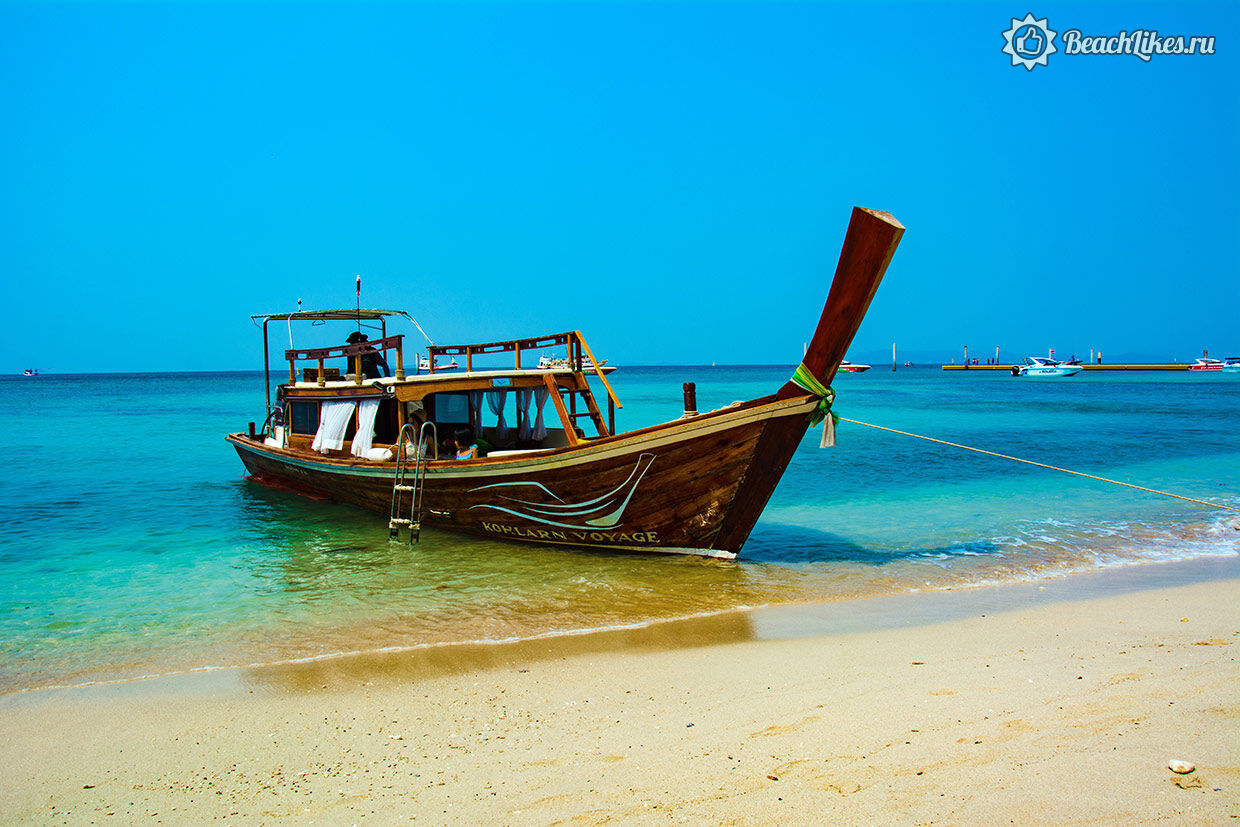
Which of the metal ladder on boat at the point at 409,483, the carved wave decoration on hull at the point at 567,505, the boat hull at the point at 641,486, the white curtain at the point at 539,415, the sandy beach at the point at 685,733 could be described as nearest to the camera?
the sandy beach at the point at 685,733

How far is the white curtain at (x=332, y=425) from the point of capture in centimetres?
1221

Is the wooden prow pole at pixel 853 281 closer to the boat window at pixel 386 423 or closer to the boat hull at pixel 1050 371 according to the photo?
the boat window at pixel 386 423

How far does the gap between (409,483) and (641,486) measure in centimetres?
385

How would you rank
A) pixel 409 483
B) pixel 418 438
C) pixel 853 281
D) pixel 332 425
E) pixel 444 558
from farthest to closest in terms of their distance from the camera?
pixel 332 425
pixel 418 438
pixel 409 483
pixel 444 558
pixel 853 281

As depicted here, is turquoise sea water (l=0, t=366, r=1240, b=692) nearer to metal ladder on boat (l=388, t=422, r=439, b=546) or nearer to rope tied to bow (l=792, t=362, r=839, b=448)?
metal ladder on boat (l=388, t=422, r=439, b=546)

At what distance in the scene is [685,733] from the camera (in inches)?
172

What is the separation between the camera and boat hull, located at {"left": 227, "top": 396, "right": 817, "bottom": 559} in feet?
26.6

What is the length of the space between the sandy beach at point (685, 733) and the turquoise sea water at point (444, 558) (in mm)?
897

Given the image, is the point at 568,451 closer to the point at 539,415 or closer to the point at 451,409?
the point at 539,415

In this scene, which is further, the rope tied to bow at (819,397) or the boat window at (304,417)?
the boat window at (304,417)

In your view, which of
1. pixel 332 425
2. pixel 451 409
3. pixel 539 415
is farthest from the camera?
pixel 332 425

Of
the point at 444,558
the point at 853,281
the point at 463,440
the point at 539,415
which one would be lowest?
the point at 444,558

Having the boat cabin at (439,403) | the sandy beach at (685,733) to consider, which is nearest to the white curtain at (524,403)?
the boat cabin at (439,403)

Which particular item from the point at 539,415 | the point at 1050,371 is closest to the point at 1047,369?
the point at 1050,371
